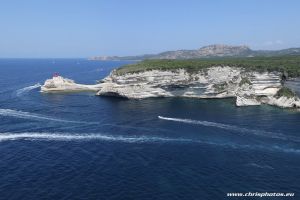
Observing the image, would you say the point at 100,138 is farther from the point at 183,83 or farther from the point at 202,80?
the point at 202,80

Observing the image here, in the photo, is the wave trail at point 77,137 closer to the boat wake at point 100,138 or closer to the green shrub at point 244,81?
the boat wake at point 100,138

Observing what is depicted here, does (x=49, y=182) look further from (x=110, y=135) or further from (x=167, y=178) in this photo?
(x=110, y=135)

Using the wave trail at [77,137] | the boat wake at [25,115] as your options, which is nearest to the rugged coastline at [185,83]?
the boat wake at [25,115]

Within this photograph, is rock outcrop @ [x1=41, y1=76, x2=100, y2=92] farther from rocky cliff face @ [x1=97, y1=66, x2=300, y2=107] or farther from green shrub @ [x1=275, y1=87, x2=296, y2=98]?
green shrub @ [x1=275, y1=87, x2=296, y2=98]

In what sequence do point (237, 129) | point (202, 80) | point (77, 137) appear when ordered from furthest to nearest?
1. point (202, 80)
2. point (237, 129)
3. point (77, 137)

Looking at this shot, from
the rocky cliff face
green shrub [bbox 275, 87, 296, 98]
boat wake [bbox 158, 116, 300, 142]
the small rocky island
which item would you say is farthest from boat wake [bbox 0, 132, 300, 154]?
the small rocky island

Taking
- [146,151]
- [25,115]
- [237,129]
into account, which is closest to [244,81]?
[237,129]

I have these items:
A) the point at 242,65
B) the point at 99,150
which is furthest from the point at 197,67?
the point at 99,150

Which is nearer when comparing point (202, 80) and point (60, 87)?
point (202, 80)
